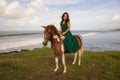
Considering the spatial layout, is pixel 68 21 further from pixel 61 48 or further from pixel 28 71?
pixel 28 71

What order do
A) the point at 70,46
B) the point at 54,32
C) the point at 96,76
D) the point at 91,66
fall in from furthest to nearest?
the point at 91,66 < the point at 70,46 < the point at 96,76 < the point at 54,32

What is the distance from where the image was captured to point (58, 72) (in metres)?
12.1

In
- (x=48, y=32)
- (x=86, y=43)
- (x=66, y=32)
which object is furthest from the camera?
(x=86, y=43)

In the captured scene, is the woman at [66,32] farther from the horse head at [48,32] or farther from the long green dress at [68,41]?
the horse head at [48,32]

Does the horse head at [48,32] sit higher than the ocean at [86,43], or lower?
higher

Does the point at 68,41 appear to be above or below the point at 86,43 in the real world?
above

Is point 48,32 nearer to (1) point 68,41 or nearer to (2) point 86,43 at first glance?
(1) point 68,41

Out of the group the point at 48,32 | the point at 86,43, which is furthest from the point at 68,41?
the point at 86,43

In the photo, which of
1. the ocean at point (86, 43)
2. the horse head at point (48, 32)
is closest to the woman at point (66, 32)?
the horse head at point (48, 32)

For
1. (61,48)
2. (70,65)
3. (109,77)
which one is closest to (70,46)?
(61,48)

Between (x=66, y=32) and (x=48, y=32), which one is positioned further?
(x=66, y=32)

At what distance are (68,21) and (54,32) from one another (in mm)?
1723

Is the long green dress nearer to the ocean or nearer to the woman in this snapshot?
the woman

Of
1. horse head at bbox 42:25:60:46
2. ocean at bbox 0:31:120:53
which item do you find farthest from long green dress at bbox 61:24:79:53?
ocean at bbox 0:31:120:53
